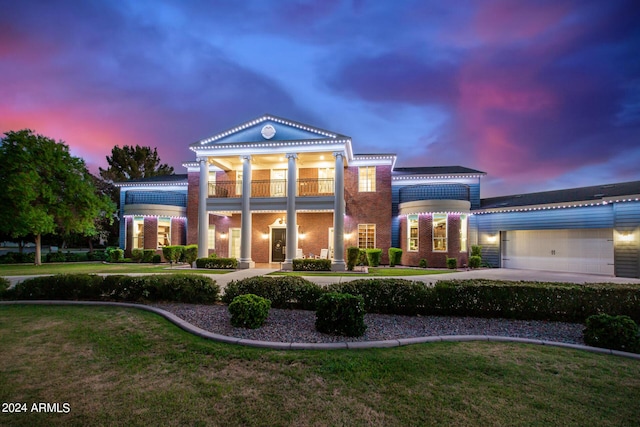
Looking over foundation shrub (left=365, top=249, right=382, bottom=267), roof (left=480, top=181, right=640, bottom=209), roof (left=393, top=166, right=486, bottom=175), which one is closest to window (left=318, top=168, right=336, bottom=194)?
foundation shrub (left=365, top=249, right=382, bottom=267)

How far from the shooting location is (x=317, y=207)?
58.5 feet

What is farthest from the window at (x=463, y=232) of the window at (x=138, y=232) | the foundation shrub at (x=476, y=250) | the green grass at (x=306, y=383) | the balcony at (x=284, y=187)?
the window at (x=138, y=232)

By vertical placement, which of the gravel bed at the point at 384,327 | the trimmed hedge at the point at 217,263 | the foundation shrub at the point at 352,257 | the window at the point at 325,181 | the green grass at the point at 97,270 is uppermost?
the window at the point at 325,181

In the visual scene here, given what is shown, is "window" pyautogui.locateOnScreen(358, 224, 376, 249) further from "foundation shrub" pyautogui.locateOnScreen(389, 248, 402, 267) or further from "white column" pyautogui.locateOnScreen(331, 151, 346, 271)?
"white column" pyautogui.locateOnScreen(331, 151, 346, 271)

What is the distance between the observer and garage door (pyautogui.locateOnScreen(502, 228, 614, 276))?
1512 centimetres

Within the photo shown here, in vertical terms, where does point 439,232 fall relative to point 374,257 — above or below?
above

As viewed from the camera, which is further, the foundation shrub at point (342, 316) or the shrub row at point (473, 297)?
the shrub row at point (473, 297)

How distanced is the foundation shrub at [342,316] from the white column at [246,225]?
12.4 meters

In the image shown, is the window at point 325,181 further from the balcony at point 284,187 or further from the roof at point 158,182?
the roof at point 158,182

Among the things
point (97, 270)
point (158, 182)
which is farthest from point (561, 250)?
point (158, 182)

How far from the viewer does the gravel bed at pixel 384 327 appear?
5605mm

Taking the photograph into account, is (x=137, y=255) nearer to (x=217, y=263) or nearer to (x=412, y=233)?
(x=217, y=263)

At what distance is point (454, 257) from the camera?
1884 centimetres

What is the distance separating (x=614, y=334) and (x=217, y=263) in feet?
53.1
